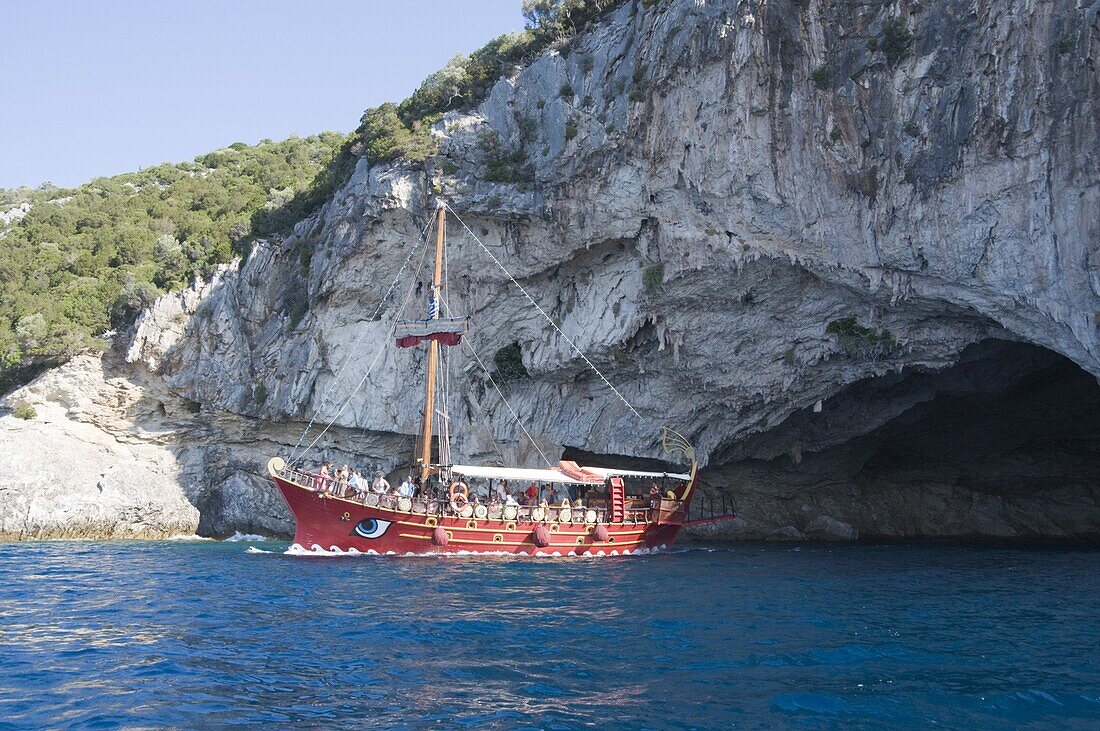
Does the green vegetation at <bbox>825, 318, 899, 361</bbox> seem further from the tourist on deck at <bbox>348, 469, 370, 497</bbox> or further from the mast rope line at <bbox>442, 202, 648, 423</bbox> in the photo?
the tourist on deck at <bbox>348, 469, 370, 497</bbox>

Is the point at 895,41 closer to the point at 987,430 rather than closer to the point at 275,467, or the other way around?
the point at 987,430

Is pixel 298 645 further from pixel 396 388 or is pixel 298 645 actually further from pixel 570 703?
pixel 396 388

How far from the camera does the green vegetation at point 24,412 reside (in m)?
35.3

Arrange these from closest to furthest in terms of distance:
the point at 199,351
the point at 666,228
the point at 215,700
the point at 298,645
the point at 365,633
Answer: the point at 215,700 → the point at 298,645 → the point at 365,633 → the point at 666,228 → the point at 199,351

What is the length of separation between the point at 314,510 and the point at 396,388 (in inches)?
363

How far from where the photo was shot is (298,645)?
1240 centimetres

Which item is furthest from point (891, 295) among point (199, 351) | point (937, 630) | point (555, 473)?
point (199, 351)

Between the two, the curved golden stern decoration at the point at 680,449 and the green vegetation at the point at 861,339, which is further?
the curved golden stern decoration at the point at 680,449

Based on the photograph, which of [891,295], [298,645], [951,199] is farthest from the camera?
[891,295]

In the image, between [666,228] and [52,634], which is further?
[666,228]

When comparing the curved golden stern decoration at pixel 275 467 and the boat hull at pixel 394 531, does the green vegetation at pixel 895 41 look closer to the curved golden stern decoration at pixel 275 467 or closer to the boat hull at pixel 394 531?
the boat hull at pixel 394 531

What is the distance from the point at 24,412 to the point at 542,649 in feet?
102

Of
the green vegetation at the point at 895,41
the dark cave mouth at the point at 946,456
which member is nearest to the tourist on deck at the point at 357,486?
the dark cave mouth at the point at 946,456

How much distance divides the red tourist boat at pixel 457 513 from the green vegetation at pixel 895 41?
44.5 feet
